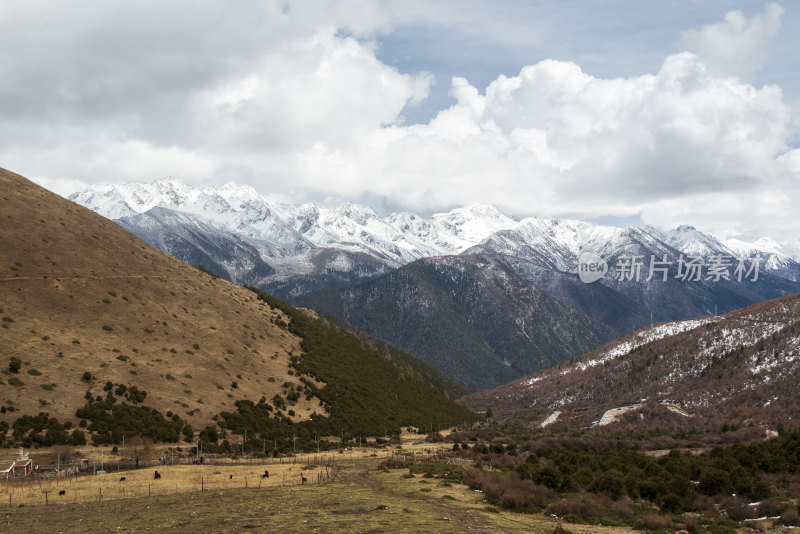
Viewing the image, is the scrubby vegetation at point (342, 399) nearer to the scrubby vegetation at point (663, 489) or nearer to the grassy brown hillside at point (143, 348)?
the grassy brown hillside at point (143, 348)

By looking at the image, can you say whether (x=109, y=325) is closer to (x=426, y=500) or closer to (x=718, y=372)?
(x=426, y=500)

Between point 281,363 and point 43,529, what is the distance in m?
89.2

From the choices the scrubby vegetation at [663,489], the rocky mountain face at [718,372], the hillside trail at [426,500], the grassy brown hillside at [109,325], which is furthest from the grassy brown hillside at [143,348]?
the rocky mountain face at [718,372]

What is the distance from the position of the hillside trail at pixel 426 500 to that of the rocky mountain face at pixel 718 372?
92.3 metres

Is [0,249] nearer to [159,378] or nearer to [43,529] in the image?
[159,378]

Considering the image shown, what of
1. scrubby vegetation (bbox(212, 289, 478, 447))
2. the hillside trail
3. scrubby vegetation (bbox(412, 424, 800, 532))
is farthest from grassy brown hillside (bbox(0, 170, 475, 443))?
scrubby vegetation (bbox(412, 424, 800, 532))

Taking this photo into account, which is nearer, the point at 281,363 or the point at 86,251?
the point at 86,251

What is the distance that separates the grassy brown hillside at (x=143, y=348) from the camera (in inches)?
3046

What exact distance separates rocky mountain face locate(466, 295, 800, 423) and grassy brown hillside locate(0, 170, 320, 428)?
98947 millimetres

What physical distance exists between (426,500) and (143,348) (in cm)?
6861

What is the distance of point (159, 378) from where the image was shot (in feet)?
292

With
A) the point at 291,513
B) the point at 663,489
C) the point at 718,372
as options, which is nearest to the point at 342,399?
the point at 291,513

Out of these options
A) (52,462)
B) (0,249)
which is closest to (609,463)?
(52,462)

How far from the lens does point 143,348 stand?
95.4 m
